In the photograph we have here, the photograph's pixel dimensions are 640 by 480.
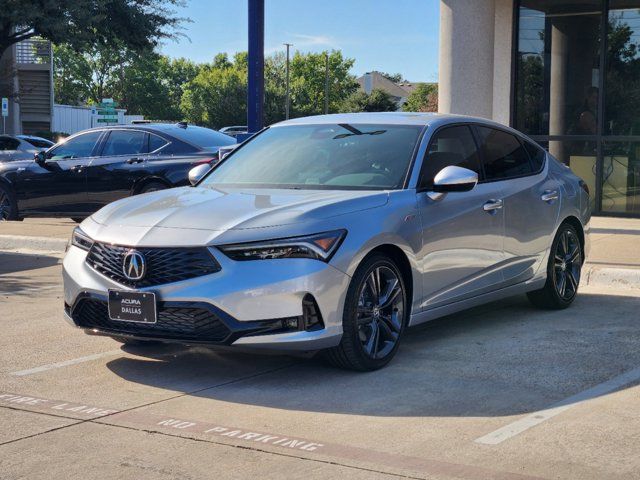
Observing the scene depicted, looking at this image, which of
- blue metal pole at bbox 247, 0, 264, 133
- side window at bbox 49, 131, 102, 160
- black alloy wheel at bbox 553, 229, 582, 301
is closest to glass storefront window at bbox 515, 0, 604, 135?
blue metal pole at bbox 247, 0, 264, 133

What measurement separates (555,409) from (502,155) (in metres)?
2.97

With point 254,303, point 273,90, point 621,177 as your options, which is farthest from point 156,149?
point 273,90

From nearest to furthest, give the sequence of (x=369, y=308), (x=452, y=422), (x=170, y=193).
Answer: (x=452, y=422) < (x=369, y=308) < (x=170, y=193)

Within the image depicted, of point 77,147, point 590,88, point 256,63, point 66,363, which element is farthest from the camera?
point 590,88

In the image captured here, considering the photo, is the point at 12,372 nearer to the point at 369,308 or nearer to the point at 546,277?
the point at 369,308

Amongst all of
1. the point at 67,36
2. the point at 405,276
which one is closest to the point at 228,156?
the point at 405,276

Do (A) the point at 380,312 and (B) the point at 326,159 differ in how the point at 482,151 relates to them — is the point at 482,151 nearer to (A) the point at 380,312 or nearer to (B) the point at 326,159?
(B) the point at 326,159

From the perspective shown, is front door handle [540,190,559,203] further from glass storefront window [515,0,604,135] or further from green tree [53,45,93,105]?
green tree [53,45,93,105]

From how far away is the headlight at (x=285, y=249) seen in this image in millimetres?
5844

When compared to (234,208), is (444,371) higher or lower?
lower

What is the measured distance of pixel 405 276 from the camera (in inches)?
262

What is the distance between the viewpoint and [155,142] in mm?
14914

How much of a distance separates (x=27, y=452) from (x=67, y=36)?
24846 mm

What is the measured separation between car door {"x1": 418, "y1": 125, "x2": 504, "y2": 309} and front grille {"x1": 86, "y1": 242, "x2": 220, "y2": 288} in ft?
5.17
